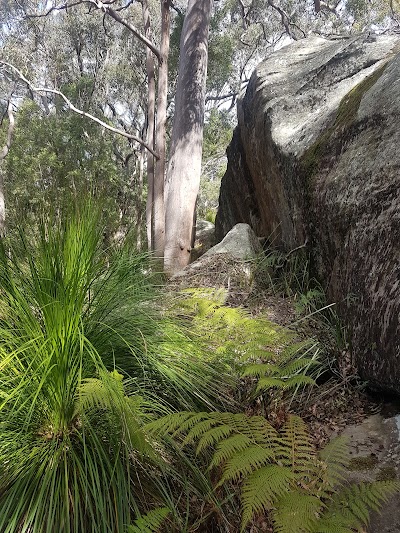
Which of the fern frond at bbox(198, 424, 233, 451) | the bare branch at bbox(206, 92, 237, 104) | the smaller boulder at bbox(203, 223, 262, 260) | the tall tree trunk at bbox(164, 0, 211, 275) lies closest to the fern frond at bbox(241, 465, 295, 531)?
the fern frond at bbox(198, 424, 233, 451)

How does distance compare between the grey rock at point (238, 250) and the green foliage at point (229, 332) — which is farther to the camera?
the grey rock at point (238, 250)

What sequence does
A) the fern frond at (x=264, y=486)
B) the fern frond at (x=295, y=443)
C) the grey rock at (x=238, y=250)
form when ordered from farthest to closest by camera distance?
the grey rock at (x=238, y=250) → the fern frond at (x=295, y=443) → the fern frond at (x=264, y=486)

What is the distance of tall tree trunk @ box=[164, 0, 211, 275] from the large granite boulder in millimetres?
1439

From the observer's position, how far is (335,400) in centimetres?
232

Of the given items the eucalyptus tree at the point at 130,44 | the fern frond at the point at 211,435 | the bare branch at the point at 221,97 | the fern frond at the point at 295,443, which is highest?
the eucalyptus tree at the point at 130,44

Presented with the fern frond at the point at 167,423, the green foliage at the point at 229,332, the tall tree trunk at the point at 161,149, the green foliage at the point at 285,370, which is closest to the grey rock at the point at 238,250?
the green foliage at the point at 229,332

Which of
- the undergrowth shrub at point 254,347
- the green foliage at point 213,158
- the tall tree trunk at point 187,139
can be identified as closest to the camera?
the undergrowth shrub at point 254,347

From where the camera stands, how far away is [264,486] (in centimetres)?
131

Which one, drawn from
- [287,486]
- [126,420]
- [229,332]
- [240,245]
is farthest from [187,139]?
[287,486]

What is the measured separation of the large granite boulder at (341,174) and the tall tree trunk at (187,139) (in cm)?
144

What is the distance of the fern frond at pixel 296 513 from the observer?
125cm

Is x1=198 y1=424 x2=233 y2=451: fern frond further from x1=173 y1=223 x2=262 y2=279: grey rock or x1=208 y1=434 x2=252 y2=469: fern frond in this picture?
x1=173 y1=223 x2=262 y2=279: grey rock

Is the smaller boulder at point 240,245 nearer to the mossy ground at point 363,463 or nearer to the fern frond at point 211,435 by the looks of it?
the mossy ground at point 363,463

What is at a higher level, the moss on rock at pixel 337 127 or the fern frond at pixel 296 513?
the moss on rock at pixel 337 127
